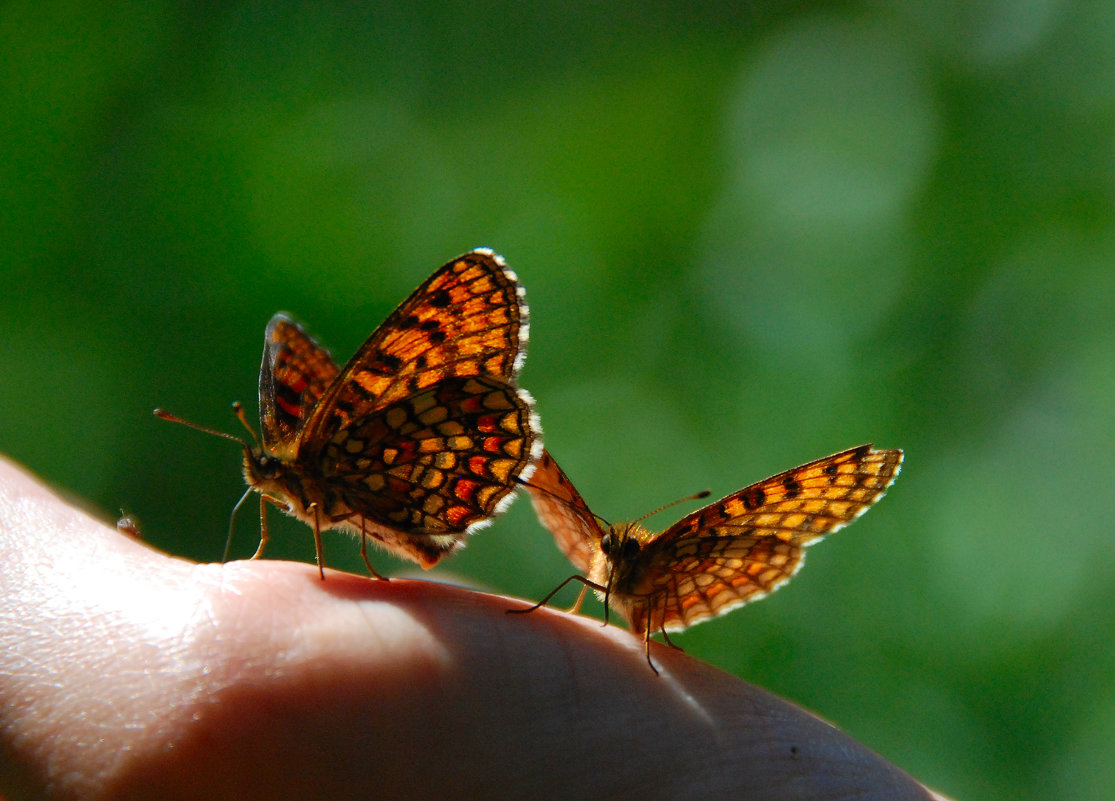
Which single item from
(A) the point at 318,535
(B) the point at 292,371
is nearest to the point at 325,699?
(A) the point at 318,535

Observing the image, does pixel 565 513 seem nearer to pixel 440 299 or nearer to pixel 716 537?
pixel 716 537

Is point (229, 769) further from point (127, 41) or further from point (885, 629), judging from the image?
point (127, 41)

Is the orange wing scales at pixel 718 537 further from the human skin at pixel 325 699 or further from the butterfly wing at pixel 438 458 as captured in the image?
the human skin at pixel 325 699

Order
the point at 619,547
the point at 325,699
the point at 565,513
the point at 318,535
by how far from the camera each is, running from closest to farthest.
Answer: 1. the point at 325,699
2. the point at 318,535
3. the point at 619,547
4. the point at 565,513

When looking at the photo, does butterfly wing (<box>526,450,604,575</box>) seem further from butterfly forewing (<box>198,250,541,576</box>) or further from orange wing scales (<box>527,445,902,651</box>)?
butterfly forewing (<box>198,250,541,576</box>)

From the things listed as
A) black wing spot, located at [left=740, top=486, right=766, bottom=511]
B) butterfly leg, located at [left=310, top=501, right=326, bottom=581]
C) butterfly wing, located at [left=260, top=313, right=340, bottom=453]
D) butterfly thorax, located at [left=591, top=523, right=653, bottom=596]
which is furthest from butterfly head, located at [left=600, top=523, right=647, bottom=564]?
butterfly wing, located at [left=260, top=313, right=340, bottom=453]

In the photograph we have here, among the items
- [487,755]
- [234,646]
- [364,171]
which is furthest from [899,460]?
[364,171]
